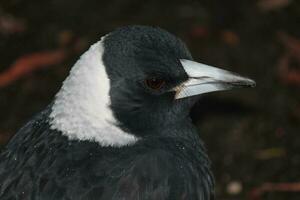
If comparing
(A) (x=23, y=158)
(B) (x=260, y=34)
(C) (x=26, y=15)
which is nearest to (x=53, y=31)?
(C) (x=26, y=15)

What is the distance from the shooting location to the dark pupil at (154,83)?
4461mm

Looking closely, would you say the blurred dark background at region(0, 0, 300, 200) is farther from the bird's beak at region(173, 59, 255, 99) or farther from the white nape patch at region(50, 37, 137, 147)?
the white nape patch at region(50, 37, 137, 147)

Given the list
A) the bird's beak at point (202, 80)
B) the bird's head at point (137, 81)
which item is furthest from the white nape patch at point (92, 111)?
the bird's beak at point (202, 80)

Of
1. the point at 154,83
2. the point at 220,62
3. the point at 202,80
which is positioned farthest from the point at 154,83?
the point at 220,62

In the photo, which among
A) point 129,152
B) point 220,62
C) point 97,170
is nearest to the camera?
point 97,170

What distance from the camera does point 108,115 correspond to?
14.8 ft

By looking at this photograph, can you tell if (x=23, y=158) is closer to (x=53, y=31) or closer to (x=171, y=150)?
(x=171, y=150)

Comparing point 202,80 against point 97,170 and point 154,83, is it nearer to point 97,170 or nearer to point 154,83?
point 154,83

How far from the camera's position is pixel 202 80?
457 cm

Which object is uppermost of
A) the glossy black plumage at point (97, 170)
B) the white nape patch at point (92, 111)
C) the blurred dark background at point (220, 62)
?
the white nape patch at point (92, 111)

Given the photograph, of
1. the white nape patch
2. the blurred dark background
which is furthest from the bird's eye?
the blurred dark background

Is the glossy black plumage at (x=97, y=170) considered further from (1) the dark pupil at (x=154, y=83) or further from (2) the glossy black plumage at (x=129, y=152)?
(1) the dark pupil at (x=154, y=83)

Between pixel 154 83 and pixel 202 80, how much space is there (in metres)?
0.24

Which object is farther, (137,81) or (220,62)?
(220,62)
